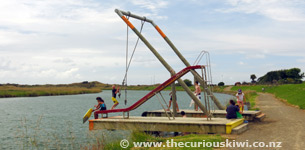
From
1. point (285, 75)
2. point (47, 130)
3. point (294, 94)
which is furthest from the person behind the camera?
point (285, 75)

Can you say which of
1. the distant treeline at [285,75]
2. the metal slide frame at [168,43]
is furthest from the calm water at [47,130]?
the distant treeline at [285,75]

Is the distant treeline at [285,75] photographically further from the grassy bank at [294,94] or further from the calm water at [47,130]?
the calm water at [47,130]

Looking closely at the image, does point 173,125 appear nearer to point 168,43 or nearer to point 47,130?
point 168,43

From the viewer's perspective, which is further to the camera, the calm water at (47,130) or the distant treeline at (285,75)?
the distant treeline at (285,75)

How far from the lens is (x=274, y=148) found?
10008 mm

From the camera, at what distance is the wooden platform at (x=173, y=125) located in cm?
1341

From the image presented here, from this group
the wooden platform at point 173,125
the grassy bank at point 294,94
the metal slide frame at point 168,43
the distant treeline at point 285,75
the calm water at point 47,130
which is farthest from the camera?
the distant treeline at point 285,75

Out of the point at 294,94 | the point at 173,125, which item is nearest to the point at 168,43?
the point at 173,125

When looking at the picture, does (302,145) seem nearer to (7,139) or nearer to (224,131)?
(224,131)

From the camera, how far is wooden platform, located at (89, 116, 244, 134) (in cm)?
1341

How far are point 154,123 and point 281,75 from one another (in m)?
134

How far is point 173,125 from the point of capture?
1429cm

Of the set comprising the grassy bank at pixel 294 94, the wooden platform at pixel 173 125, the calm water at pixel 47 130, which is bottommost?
the calm water at pixel 47 130

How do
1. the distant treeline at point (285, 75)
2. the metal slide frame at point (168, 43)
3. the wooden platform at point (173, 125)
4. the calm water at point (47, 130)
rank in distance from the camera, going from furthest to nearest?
the distant treeline at point (285, 75), the metal slide frame at point (168, 43), the calm water at point (47, 130), the wooden platform at point (173, 125)
